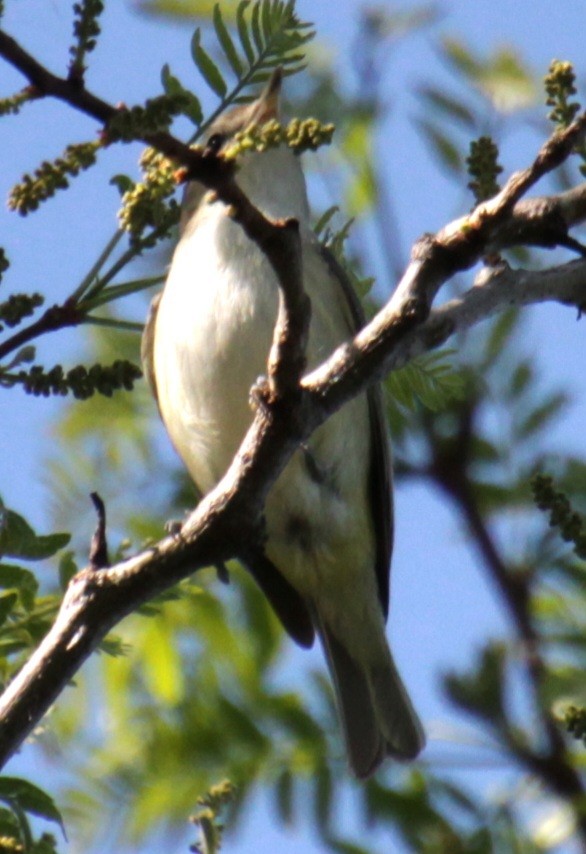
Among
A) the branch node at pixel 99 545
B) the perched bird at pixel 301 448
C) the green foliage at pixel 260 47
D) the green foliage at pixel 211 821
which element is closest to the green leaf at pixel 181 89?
the green foliage at pixel 260 47

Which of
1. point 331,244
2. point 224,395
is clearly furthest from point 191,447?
point 331,244

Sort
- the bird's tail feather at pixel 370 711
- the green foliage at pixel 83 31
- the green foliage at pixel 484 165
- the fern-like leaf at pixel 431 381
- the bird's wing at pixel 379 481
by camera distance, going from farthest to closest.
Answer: the bird's wing at pixel 379 481
the bird's tail feather at pixel 370 711
the fern-like leaf at pixel 431 381
the green foliage at pixel 484 165
the green foliage at pixel 83 31

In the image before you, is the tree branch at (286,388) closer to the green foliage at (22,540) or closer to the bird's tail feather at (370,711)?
the green foliage at (22,540)

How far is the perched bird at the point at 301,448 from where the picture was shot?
15.3ft

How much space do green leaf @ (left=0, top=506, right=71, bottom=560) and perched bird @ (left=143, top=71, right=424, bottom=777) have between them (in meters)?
1.96

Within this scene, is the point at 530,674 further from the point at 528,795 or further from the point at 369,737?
the point at 369,737

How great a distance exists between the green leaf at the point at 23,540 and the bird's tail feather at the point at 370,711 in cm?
164

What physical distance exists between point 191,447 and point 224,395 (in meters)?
0.23

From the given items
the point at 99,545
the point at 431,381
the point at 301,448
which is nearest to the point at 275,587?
the point at 301,448

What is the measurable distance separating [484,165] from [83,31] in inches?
35.3

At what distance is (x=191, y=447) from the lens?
4.82m

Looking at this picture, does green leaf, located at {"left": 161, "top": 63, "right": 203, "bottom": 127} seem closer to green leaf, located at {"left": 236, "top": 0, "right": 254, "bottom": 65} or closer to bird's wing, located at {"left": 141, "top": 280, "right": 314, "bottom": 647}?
green leaf, located at {"left": 236, "top": 0, "right": 254, "bottom": 65}

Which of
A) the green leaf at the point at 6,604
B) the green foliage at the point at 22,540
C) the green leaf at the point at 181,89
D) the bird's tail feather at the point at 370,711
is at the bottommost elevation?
the green leaf at the point at 6,604

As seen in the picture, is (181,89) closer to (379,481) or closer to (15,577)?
(15,577)
